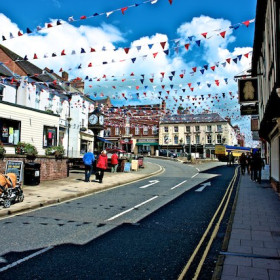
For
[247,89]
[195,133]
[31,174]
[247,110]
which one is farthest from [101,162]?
[195,133]

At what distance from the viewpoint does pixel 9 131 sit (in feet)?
50.7

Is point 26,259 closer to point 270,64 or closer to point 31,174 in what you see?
point 31,174

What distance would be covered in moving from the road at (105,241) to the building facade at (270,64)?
3760mm

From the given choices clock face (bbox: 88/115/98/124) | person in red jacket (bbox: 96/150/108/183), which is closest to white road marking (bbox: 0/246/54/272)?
person in red jacket (bbox: 96/150/108/183)

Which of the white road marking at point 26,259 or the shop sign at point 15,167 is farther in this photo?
the shop sign at point 15,167

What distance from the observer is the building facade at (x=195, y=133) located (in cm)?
6194

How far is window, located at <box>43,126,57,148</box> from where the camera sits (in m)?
18.2

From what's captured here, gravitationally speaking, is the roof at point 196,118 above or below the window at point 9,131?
above

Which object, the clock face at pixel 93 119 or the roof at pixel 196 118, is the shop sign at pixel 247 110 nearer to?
the clock face at pixel 93 119

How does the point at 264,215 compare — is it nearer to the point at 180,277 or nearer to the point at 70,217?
the point at 180,277

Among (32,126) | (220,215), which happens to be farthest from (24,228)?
(32,126)

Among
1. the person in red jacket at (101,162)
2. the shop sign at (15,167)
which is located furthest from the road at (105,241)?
the person in red jacket at (101,162)

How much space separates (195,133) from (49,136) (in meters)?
50.2

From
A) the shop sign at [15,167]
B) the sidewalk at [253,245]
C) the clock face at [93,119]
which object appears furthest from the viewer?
the clock face at [93,119]
